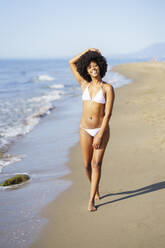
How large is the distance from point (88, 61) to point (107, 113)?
26.0 inches

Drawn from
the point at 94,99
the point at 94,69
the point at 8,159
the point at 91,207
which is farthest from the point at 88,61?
the point at 8,159

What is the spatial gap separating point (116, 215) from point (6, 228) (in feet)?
4.15

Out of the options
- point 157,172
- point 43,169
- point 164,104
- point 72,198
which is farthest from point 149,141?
point 164,104

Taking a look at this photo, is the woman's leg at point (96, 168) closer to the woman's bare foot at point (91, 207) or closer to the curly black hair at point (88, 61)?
the woman's bare foot at point (91, 207)

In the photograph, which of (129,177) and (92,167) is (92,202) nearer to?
(92,167)

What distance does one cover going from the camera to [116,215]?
3.52 meters

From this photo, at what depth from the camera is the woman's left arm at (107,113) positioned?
3.53 m

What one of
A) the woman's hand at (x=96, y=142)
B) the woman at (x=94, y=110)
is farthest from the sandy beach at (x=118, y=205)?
the woman's hand at (x=96, y=142)

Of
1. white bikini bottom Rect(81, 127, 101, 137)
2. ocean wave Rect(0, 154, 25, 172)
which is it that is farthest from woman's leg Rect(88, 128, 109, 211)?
ocean wave Rect(0, 154, 25, 172)

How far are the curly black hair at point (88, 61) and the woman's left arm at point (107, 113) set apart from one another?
306 mm

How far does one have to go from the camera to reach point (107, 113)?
3566 mm

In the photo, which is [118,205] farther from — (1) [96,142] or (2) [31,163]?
(2) [31,163]

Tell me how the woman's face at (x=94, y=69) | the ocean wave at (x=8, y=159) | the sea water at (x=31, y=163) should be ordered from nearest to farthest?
1. the sea water at (x=31, y=163)
2. the woman's face at (x=94, y=69)
3. the ocean wave at (x=8, y=159)

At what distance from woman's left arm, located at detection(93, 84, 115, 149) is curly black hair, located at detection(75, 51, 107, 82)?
0.31 m
